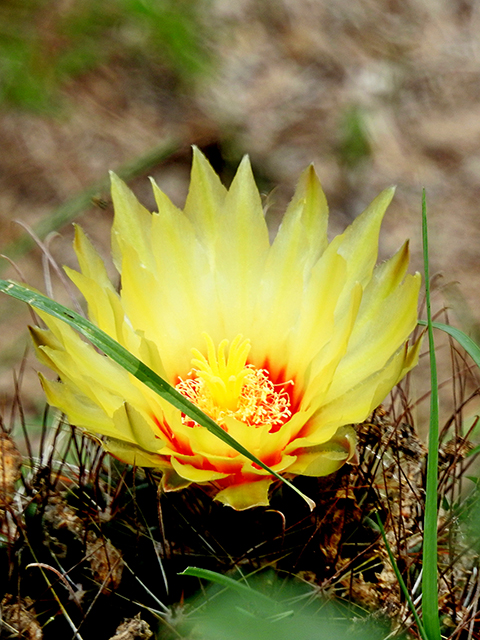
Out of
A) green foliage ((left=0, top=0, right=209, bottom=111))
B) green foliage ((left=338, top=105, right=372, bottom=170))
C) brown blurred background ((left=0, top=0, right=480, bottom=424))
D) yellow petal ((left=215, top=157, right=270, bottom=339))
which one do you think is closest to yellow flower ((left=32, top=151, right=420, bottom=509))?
yellow petal ((left=215, top=157, right=270, bottom=339))

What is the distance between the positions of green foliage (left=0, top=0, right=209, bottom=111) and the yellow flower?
47.4 inches

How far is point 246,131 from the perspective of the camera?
2.37m

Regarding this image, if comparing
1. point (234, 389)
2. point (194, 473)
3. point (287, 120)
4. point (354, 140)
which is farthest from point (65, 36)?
point (194, 473)

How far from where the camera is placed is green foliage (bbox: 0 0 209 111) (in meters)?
1.83

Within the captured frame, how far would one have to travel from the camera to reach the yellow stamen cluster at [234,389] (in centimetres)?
65

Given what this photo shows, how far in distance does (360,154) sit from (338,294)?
1888 millimetres

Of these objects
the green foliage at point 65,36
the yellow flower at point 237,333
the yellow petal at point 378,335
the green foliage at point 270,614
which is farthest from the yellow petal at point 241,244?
the green foliage at point 65,36

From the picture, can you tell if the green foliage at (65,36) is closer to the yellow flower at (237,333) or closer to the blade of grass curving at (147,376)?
the yellow flower at (237,333)

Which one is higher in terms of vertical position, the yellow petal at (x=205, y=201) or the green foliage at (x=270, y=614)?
the yellow petal at (x=205, y=201)

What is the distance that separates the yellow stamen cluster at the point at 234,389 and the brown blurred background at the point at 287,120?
154 cm

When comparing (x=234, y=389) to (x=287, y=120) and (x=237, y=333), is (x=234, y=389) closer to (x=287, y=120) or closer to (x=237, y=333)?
(x=237, y=333)

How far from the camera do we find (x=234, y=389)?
0.65 m

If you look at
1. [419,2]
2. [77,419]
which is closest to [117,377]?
[77,419]

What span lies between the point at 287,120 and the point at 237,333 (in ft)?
6.12
